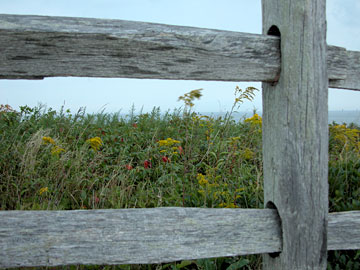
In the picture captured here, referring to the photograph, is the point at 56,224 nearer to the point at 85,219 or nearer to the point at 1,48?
the point at 85,219

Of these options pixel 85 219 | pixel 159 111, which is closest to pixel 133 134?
pixel 159 111

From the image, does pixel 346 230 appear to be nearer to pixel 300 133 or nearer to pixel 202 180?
pixel 300 133

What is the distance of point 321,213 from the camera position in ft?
6.42

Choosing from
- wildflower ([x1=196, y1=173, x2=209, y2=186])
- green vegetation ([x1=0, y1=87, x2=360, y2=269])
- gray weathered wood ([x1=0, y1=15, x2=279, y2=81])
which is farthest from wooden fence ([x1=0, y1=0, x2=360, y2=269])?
wildflower ([x1=196, y1=173, x2=209, y2=186])

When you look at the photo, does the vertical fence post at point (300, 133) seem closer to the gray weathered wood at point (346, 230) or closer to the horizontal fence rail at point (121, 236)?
the gray weathered wood at point (346, 230)

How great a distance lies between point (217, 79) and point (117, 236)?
1.01 m

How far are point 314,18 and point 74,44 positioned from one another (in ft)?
4.36

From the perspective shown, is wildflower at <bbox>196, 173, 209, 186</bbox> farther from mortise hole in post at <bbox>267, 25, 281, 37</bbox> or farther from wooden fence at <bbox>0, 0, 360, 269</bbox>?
mortise hole in post at <bbox>267, 25, 281, 37</bbox>

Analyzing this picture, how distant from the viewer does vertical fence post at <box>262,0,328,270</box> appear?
1.86 metres

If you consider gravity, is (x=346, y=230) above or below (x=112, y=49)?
below

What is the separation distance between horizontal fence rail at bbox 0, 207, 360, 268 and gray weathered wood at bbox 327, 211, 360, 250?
0.56m

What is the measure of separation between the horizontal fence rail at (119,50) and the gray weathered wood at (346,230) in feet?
3.54

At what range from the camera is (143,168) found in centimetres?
382

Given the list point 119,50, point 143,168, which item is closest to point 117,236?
point 119,50
